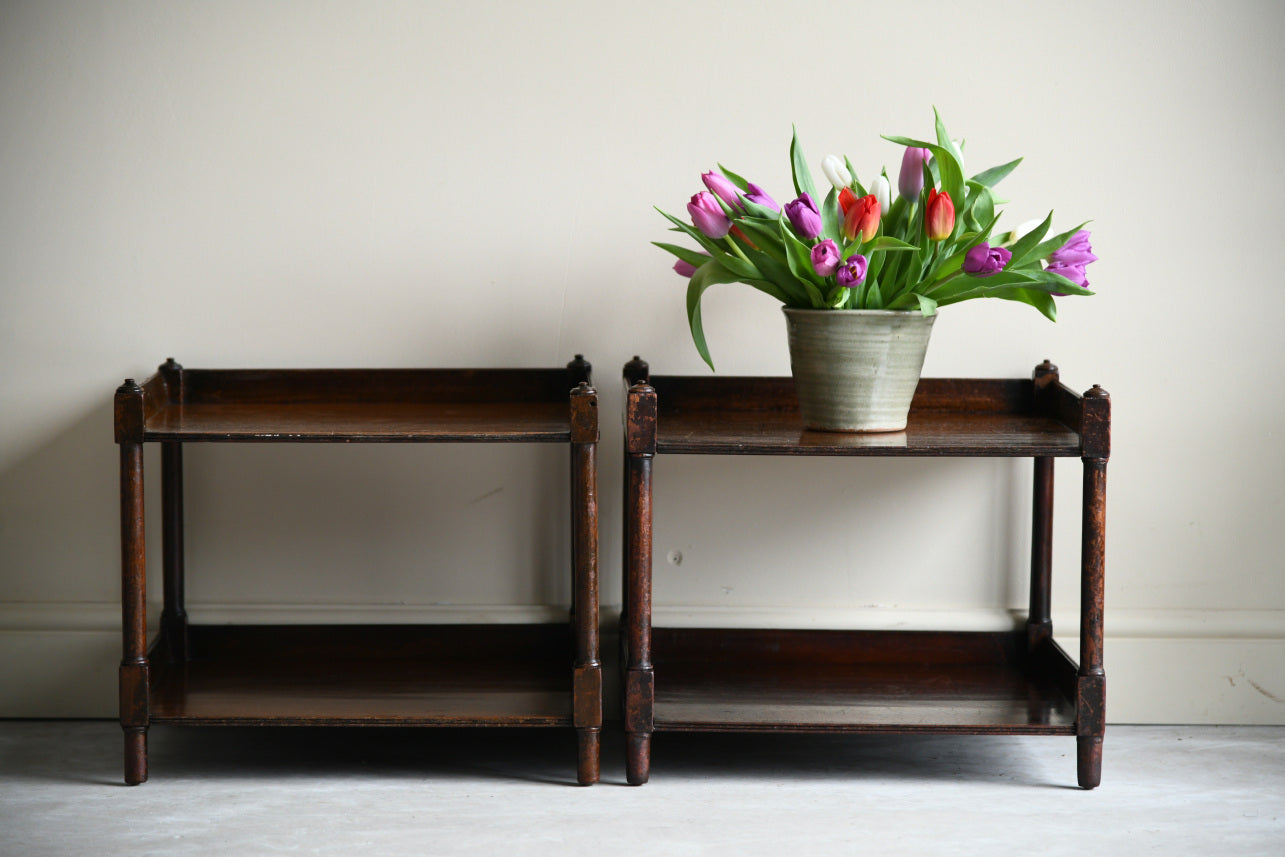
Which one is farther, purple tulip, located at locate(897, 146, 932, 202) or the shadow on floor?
the shadow on floor

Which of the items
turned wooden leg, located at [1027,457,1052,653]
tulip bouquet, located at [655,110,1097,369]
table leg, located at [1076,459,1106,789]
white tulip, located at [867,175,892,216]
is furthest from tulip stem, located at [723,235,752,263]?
turned wooden leg, located at [1027,457,1052,653]

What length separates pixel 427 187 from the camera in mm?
2320

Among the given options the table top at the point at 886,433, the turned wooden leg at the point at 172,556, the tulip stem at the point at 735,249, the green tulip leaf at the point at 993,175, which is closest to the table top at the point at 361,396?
the turned wooden leg at the point at 172,556

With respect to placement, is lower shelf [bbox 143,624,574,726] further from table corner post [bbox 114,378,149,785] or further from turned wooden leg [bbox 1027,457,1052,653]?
turned wooden leg [bbox 1027,457,1052,653]

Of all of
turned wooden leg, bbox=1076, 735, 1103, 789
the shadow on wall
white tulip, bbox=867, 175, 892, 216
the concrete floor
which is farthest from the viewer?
the shadow on wall

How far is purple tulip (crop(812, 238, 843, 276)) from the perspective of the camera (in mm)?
1855

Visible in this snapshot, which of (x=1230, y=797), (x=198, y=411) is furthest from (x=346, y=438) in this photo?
(x=1230, y=797)

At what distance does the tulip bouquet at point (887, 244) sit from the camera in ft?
6.21

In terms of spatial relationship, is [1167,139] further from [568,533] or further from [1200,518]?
[568,533]

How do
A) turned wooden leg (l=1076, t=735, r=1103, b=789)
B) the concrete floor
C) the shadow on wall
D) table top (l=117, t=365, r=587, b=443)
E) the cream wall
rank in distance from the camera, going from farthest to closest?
the shadow on wall
the cream wall
table top (l=117, t=365, r=587, b=443)
turned wooden leg (l=1076, t=735, r=1103, b=789)
the concrete floor

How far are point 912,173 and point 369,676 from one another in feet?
4.40

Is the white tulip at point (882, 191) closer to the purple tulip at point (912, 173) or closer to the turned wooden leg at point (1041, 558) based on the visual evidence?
the purple tulip at point (912, 173)

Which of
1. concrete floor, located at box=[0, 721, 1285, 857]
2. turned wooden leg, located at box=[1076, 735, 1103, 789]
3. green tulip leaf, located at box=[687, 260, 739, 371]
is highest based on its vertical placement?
green tulip leaf, located at box=[687, 260, 739, 371]

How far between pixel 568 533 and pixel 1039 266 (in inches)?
40.8
